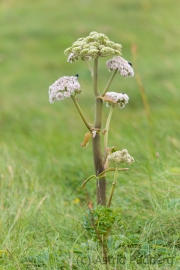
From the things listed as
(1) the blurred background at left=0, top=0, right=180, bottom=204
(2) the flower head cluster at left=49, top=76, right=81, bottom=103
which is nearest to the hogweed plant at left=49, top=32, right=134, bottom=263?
(2) the flower head cluster at left=49, top=76, right=81, bottom=103

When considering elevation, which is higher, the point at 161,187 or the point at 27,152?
the point at 27,152

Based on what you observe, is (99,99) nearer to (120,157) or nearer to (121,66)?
(121,66)

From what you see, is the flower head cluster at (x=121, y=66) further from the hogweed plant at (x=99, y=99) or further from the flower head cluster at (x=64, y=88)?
the flower head cluster at (x=64, y=88)

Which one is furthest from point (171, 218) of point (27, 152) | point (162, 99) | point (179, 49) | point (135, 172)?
point (179, 49)

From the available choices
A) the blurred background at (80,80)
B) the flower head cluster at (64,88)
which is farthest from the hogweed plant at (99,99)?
the blurred background at (80,80)

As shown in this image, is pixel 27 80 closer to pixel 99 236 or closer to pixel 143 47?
pixel 143 47

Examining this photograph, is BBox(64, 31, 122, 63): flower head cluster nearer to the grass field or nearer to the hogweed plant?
the hogweed plant
